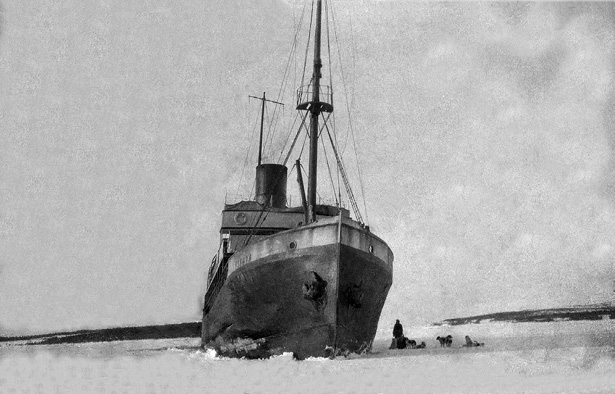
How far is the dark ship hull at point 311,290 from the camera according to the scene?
1401 cm

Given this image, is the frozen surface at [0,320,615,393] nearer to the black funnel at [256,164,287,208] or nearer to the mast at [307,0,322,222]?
the mast at [307,0,322,222]

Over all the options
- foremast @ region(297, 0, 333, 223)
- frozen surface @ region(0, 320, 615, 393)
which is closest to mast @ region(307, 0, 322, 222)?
foremast @ region(297, 0, 333, 223)

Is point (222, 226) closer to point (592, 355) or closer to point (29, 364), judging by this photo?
point (29, 364)

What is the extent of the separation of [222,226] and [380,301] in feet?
30.0

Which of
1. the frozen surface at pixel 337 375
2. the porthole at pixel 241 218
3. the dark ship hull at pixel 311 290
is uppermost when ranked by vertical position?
the porthole at pixel 241 218

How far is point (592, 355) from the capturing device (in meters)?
9.73

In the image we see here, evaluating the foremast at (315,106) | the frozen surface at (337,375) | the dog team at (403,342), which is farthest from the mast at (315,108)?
the frozen surface at (337,375)

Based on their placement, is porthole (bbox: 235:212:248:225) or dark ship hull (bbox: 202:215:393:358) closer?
dark ship hull (bbox: 202:215:393:358)

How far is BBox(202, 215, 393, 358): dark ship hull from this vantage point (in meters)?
14.0

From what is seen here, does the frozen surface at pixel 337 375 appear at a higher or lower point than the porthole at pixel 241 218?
lower

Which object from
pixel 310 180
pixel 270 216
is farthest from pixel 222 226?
pixel 310 180

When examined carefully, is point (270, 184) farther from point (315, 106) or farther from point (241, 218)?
point (315, 106)

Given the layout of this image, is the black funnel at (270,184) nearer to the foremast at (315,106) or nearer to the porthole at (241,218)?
the porthole at (241,218)

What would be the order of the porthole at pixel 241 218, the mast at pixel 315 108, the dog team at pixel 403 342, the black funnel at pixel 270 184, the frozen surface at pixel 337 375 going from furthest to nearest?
the black funnel at pixel 270 184
the porthole at pixel 241 218
the dog team at pixel 403 342
the mast at pixel 315 108
the frozen surface at pixel 337 375
